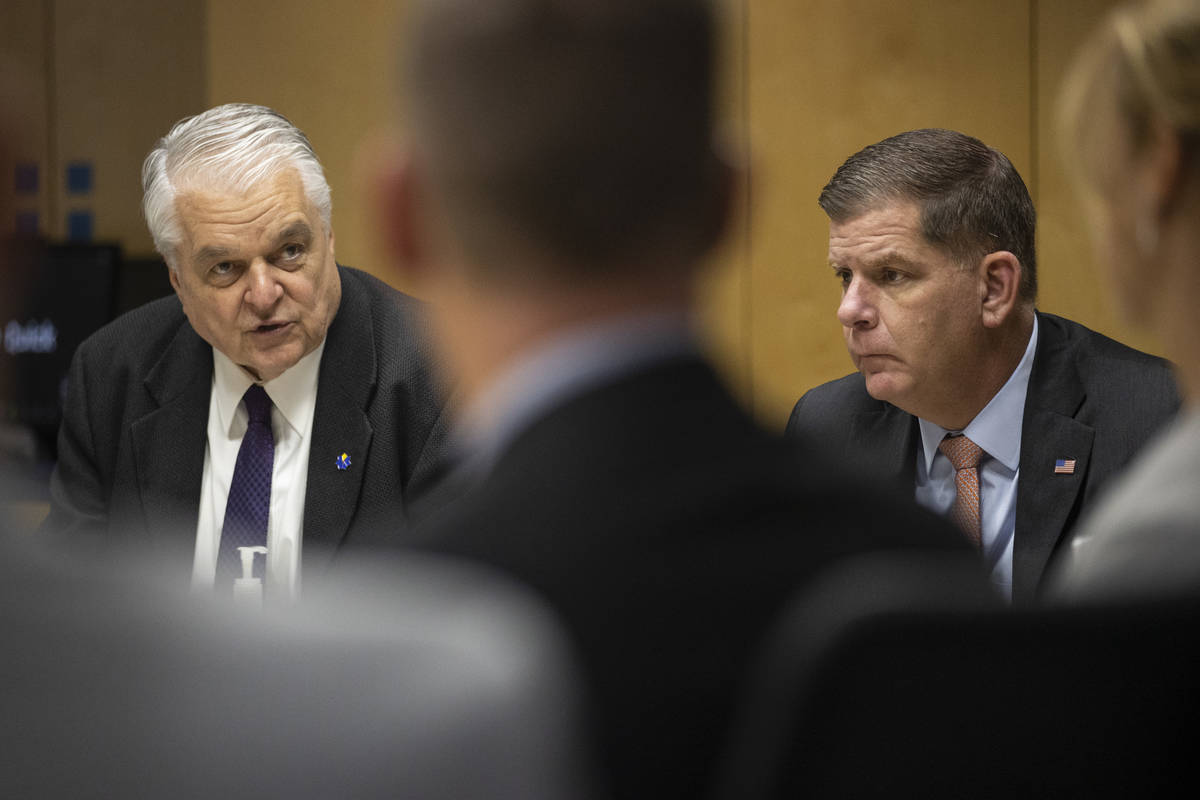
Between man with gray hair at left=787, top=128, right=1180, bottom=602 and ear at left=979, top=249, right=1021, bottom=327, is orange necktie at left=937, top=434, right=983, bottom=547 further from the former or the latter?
ear at left=979, top=249, right=1021, bottom=327

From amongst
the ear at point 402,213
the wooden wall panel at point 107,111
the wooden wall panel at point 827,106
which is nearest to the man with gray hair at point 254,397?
the ear at point 402,213

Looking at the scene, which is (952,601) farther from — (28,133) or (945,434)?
(945,434)

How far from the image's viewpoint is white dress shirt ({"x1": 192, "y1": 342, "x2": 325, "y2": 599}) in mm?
2307

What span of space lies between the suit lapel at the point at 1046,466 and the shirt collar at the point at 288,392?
50.3 inches

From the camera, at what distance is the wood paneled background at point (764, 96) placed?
434 centimetres

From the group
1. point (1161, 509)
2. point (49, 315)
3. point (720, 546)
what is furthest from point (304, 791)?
point (49, 315)

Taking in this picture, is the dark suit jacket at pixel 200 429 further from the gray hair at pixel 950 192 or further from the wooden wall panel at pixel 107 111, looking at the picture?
the wooden wall panel at pixel 107 111

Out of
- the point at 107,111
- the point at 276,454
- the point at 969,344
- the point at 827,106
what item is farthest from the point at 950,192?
the point at 107,111

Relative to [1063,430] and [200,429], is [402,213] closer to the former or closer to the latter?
[1063,430]

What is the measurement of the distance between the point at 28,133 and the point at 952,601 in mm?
A: 684

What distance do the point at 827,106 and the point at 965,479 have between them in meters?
2.57

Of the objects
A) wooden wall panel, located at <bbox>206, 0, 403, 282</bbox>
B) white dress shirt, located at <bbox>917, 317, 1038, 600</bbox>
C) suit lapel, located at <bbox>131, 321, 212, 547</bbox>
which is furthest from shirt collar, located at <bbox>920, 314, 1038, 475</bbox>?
wooden wall panel, located at <bbox>206, 0, 403, 282</bbox>

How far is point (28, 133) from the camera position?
0.88 meters

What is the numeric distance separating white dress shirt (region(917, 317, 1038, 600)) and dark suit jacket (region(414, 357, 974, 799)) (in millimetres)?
1569
